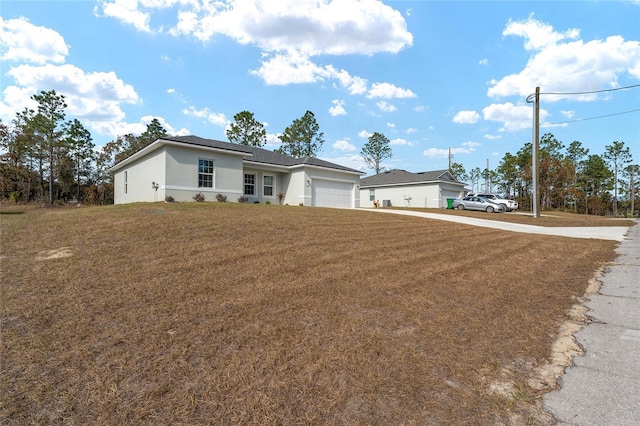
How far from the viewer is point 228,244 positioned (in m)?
6.36

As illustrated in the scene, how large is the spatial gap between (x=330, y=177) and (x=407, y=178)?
1565cm

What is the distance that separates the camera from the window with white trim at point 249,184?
1961cm

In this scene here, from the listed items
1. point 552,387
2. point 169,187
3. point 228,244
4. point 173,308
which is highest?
point 169,187

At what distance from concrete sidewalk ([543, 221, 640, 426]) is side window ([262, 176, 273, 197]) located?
714 inches

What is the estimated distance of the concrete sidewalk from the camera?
210 centimetres

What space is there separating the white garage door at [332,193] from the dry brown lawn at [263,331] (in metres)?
15.1

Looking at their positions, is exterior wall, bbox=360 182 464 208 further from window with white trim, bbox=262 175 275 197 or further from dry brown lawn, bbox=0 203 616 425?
dry brown lawn, bbox=0 203 616 425

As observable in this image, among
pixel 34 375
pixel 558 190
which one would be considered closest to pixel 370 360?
pixel 34 375

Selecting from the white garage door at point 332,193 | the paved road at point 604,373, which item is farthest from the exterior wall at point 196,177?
the paved road at point 604,373

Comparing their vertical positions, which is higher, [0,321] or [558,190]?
[558,190]

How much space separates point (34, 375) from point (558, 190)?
54.1m

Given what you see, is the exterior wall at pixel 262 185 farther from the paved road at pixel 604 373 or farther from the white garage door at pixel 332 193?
the paved road at pixel 604 373

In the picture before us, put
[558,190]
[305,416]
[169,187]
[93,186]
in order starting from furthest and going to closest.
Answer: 1. [558,190]
2. [93,186]
3. [169,187]
4. [305,416]

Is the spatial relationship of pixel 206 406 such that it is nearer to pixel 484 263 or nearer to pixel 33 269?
pixel 33 269
